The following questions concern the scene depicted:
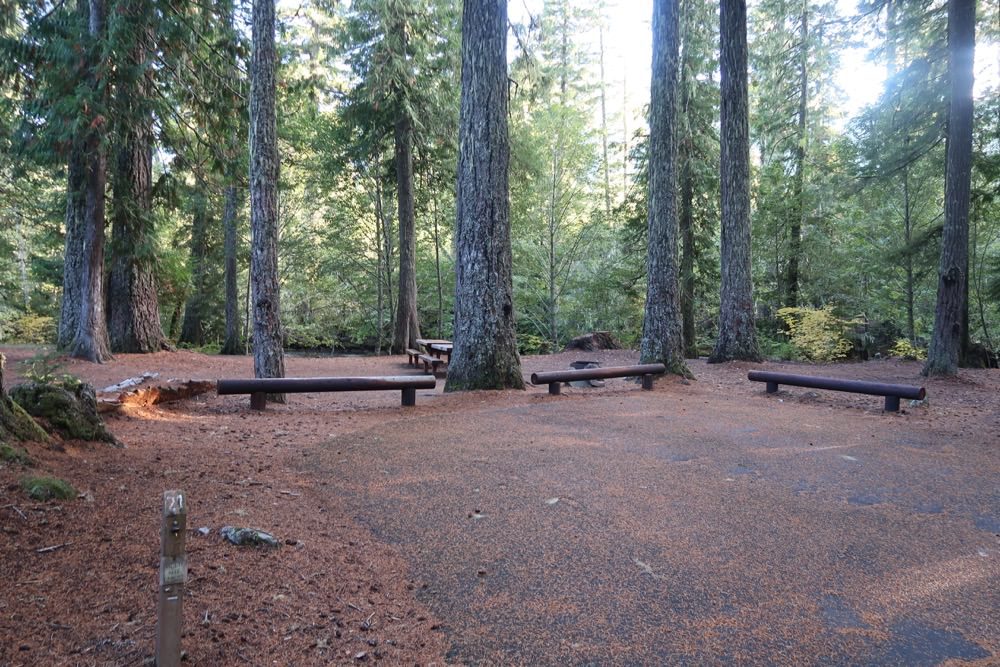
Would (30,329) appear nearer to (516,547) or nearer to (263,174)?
(263,174)

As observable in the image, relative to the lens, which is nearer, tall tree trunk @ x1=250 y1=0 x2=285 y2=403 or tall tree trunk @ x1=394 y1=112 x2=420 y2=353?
tall tree trunk @ x1=250 y1=0 x2=285 y2=403

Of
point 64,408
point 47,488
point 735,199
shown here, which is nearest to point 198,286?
point 64,408

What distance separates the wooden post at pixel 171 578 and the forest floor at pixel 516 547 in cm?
34

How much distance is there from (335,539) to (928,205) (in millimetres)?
19664

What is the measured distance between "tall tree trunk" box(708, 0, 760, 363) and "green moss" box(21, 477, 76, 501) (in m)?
13.1

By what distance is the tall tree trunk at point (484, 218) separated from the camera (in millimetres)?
8984

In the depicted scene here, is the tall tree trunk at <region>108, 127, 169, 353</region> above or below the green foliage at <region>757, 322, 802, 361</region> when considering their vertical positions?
above

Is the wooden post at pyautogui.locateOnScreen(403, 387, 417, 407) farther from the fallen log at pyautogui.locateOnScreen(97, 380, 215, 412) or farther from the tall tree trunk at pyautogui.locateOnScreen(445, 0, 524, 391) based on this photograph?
the fallen log at pyautogui.locateOnScreen(97, 380, 215, 412)

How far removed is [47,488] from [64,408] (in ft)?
4.96

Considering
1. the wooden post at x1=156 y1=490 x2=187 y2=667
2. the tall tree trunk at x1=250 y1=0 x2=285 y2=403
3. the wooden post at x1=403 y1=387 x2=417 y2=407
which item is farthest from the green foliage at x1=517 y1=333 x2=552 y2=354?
the wooden post at x1=156 y1=490 x2=187 y2=667

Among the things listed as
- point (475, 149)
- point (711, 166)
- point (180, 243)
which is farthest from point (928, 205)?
point (180, 243)

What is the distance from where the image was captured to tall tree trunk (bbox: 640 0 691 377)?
1091 cm

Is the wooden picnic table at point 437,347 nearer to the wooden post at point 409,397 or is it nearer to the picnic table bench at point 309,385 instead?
the wooden post at point 409,397

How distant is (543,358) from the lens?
16359 millimetres
